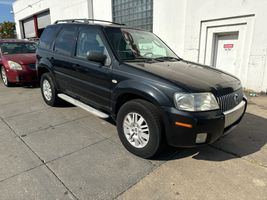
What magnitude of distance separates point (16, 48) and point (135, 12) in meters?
5.77

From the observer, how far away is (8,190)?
90.8 inches

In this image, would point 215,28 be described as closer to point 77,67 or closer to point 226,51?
point 226,51

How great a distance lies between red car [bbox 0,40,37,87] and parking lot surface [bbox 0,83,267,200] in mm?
3040

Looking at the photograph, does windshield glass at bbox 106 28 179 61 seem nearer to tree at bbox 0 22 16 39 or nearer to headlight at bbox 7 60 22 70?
headlight at bbox 7 60 22 70

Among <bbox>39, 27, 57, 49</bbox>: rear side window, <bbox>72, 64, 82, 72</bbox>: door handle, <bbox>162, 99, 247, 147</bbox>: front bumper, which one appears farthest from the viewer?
<bbox>39, 27, 57, 49</bbox>: rear side window

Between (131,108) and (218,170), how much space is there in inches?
54.9

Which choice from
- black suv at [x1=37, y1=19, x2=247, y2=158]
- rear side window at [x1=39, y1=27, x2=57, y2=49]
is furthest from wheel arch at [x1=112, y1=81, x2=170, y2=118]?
rear side window at [x1=39, y1=27, x2=57, y2=49]

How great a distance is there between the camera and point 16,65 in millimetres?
6723

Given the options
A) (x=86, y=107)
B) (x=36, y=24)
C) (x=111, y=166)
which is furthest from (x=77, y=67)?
(x=36, y=24)

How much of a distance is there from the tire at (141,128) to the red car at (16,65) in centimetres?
501

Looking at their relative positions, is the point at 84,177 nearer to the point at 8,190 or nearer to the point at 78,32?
the point at 8,190

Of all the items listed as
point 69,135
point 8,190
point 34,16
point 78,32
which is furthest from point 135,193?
point 34,16

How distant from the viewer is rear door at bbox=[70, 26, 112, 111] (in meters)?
3.31

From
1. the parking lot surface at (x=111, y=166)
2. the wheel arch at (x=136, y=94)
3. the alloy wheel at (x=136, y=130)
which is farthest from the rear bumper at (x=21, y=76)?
the alloy wheel at (x=136, y=130)
